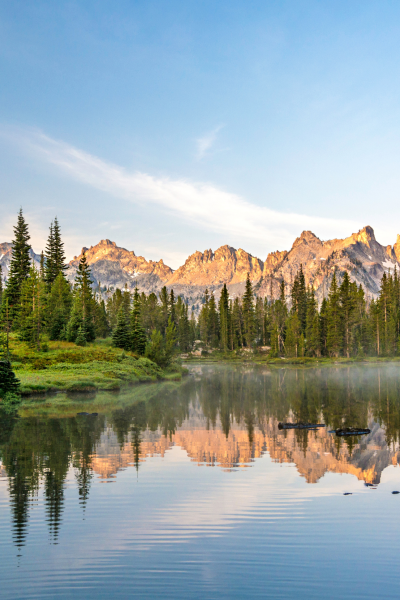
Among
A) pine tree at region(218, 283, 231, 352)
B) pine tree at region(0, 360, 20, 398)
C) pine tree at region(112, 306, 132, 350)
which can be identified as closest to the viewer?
pine tree at region(0, 360, 20, 398)

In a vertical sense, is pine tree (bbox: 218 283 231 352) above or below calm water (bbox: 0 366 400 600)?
above

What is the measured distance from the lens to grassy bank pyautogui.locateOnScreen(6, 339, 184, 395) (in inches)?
1834

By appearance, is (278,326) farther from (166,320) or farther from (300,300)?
(166,320)

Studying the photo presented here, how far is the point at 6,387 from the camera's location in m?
37.1

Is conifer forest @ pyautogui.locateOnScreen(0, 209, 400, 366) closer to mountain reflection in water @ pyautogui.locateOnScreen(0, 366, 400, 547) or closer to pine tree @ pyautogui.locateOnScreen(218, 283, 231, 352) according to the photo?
pine tree @ pyautogui.locateOnScreen(218, 283, 231, 352)

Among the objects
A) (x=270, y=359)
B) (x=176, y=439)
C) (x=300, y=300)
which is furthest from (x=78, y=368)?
(x=300, y=300)

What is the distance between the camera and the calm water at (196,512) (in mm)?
8898

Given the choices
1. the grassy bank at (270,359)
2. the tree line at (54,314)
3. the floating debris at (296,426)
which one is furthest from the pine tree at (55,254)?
the floating debris at (296,426)

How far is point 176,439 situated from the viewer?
82.6 feet

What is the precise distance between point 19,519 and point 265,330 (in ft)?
412

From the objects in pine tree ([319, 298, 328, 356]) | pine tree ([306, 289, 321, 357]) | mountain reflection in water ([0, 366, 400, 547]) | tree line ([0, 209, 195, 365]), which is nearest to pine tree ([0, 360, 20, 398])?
mountain reflection in water ([0, 366, 400, 547])

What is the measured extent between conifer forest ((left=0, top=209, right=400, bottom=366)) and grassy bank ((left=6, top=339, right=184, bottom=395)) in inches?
110

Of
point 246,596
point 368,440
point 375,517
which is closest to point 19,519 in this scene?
point 246,596

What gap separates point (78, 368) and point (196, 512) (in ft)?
143
